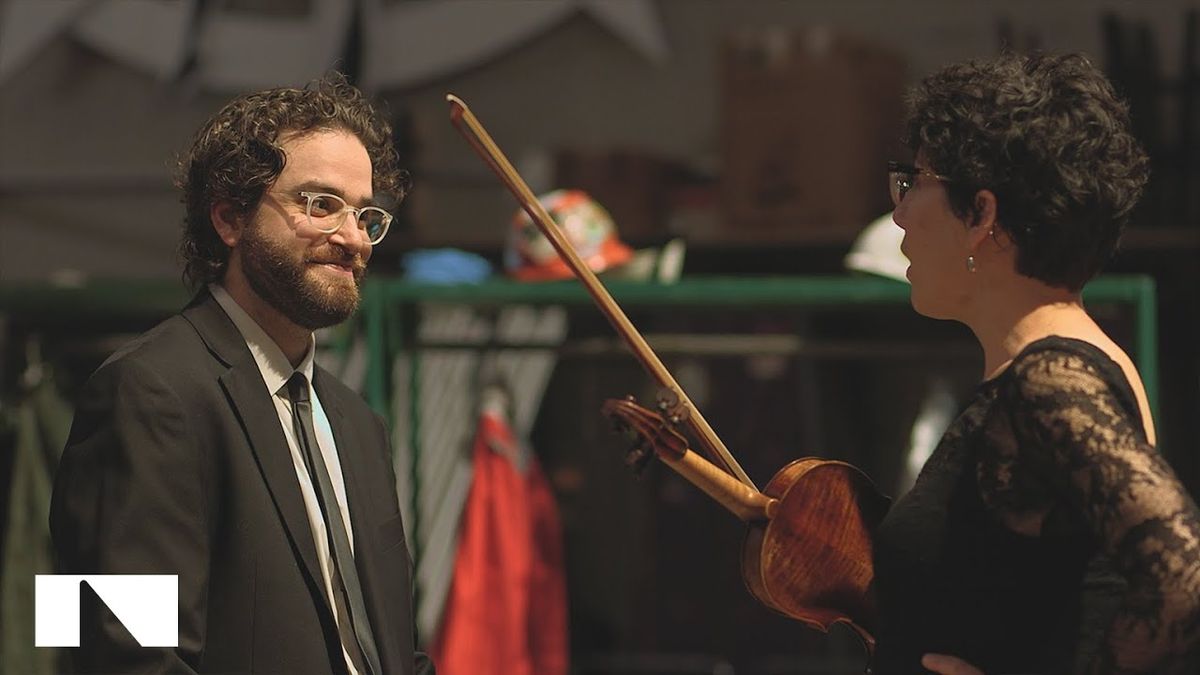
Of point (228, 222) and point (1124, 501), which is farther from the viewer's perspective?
point (228, 222)

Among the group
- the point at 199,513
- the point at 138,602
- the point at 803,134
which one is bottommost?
the point at 138,602

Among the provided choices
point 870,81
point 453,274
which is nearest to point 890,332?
point 870,81

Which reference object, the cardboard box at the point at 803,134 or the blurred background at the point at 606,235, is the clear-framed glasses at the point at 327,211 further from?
the cardboard box at the point at 803,134

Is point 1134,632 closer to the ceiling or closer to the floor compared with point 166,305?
closer to the floor

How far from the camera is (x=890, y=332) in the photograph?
5.26 m

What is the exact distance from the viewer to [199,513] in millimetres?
2186

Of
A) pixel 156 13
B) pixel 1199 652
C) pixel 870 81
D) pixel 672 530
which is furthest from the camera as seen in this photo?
pixel 156 13

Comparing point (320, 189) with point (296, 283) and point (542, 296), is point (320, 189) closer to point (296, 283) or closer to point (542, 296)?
point (296, 283)

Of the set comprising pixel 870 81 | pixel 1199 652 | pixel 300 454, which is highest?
pixel 870 81

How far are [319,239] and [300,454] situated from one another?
0.29m

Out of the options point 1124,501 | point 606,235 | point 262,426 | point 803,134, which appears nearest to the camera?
point 1124,501

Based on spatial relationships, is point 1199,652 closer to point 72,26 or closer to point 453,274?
point 453,274

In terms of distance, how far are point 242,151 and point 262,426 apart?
0.39 m

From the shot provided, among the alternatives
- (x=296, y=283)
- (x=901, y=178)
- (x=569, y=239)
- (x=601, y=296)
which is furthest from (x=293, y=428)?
(x=569, y=239)
